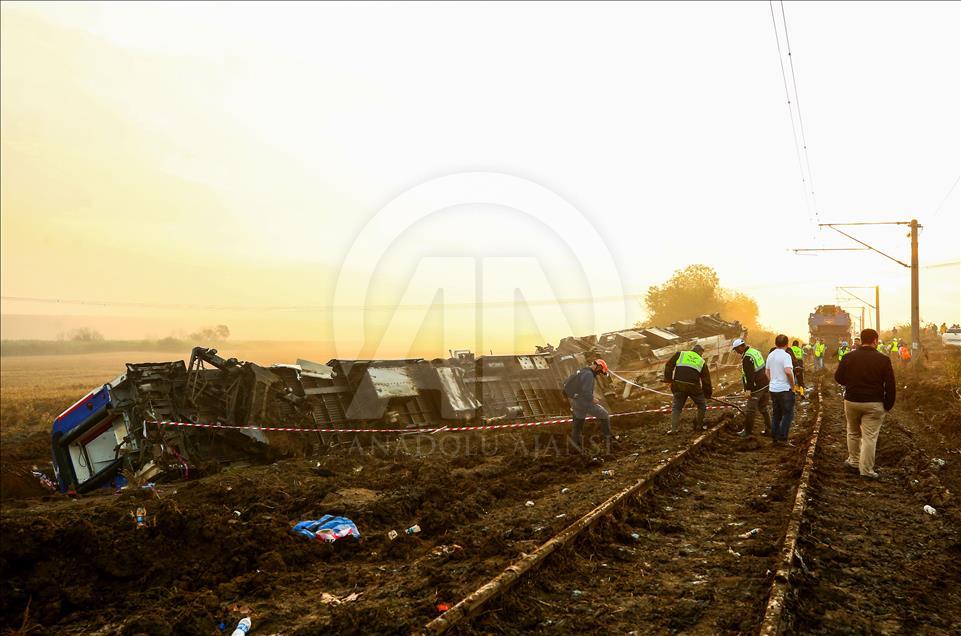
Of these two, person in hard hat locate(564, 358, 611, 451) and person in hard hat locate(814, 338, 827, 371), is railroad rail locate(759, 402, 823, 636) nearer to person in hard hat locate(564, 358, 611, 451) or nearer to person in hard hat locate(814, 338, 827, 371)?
person in hard hat locate(564, 358, 611, 451)

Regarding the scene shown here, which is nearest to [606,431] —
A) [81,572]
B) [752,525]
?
[752,525]

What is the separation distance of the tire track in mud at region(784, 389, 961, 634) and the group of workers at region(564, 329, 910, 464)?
75 centimetres

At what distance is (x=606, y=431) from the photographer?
10.9 m

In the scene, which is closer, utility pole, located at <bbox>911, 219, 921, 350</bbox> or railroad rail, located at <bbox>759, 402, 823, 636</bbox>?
railroad rail, located at <bbox>759, 402, 823, 636</bbox>

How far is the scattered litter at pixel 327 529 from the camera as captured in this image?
6.62 m

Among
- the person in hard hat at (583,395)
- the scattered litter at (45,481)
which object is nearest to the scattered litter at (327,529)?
the person in hard hat at (583,395)

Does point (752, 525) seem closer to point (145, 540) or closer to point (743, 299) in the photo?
point (145, 540)

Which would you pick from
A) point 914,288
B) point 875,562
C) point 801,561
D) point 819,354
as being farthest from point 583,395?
point 819,354

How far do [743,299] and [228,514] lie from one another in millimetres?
82977

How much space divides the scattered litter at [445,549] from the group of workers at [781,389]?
15.9ft

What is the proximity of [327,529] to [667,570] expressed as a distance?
3.52 m

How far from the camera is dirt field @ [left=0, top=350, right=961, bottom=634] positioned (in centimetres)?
455

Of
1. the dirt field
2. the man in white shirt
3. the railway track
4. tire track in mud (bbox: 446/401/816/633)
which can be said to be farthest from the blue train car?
the man in white shirt

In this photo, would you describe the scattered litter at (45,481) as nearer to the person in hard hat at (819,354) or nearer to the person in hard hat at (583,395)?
the person in hard hat at (583,395)
